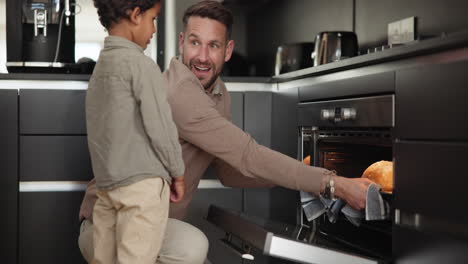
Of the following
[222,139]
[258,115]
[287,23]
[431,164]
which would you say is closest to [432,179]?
[431,164]

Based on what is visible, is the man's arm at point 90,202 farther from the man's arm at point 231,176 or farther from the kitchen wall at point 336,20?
the kitchen wall at point 336,20

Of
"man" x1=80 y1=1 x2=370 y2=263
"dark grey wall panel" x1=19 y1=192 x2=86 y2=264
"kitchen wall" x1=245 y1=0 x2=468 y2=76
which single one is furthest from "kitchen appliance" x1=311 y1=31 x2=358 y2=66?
"dark grey wall panel" x1=19 y1=192 x2=86 y2=264

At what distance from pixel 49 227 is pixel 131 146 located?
1043mm

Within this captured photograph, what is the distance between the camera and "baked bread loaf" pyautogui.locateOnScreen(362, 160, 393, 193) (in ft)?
5.85

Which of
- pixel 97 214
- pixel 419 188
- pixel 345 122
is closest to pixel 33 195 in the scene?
pixel 97 214

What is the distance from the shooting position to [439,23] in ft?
7.13

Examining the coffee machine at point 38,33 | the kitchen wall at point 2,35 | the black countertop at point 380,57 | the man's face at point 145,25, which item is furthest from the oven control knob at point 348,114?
the kitchen wall at point 2,35

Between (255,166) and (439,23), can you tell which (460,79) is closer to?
(255,166)

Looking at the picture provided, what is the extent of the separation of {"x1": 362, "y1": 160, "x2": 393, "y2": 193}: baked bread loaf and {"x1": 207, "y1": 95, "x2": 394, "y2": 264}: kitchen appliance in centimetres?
6

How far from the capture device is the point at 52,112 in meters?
2.57

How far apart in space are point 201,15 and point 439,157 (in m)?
0.96

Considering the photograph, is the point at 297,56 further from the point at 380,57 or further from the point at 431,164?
the point at 431,164

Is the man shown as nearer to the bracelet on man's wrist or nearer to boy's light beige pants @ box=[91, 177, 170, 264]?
the bracelet on man's wrist

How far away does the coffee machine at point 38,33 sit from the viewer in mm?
2930
